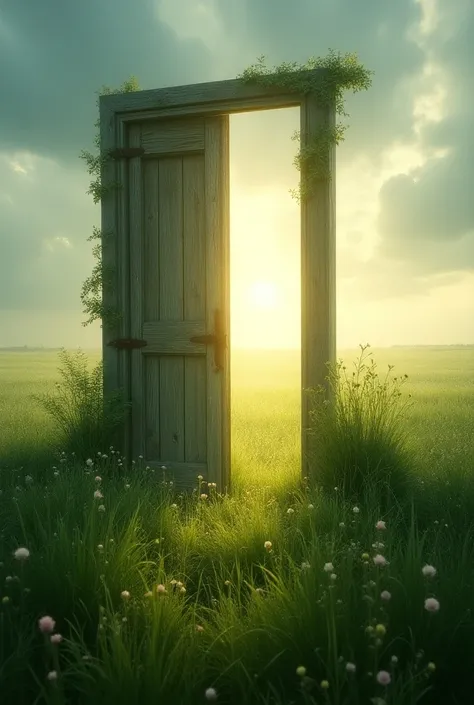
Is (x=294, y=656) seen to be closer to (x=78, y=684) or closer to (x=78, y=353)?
(x=78, y=684)

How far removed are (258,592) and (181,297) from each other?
3568mm

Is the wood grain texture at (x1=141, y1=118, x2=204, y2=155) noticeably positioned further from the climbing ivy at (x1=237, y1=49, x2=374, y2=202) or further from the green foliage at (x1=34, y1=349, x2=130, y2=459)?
the green foliage at (x1=34, y1=349, x2=130, y2=459)

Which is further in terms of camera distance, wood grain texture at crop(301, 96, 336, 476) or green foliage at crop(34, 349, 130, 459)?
green foliage at crop(34, 349, 130, 459)

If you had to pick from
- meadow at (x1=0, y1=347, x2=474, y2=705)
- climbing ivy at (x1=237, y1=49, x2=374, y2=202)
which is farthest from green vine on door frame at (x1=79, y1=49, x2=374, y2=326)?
meadow at (x1=0, y1=347, x2=474, y2=705)

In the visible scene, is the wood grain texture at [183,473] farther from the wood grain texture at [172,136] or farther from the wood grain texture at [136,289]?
the wood grain texture at [172,136]

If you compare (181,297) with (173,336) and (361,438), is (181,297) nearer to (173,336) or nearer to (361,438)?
(173,336)

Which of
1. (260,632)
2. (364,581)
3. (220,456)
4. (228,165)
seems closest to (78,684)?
(260,632)

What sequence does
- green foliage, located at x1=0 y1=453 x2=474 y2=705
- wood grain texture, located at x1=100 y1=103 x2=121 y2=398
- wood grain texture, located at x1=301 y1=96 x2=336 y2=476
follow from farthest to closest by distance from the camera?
wood grain texture, located at x1=100 y1=103 x2=121 y2=398
wood grain texture, located at x1=301 y1=96 x2=336 y2=476
green foliage, located at x1=0 y1=453 x2=474 y2=705

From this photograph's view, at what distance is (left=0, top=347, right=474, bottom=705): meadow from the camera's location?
2271mm

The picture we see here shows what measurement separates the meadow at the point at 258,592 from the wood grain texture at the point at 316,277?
0.37 m

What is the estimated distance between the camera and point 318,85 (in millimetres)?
5695

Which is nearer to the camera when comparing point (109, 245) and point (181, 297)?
point (181, 297)

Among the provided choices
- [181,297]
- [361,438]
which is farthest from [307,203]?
[361,438]

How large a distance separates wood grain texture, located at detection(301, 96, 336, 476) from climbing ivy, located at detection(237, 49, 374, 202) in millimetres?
64
